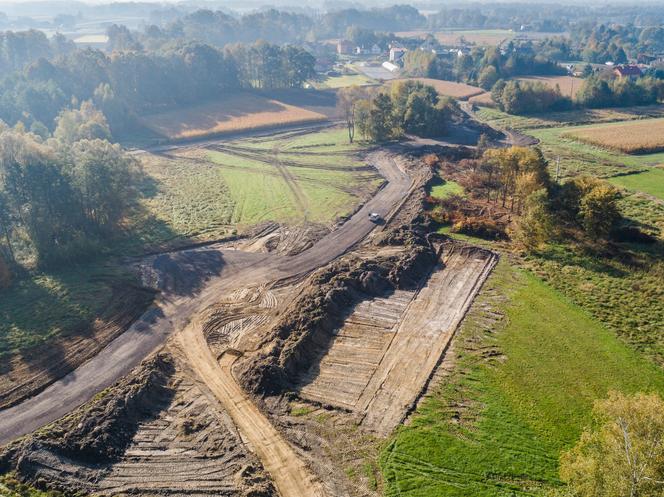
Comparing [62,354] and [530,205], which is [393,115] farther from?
[62,354]

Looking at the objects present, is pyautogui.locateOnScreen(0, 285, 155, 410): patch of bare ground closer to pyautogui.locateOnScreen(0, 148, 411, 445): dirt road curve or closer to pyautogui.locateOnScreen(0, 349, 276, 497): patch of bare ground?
pyautogui.locateOnScreen(0, 148, 411, 445): dirt road curve

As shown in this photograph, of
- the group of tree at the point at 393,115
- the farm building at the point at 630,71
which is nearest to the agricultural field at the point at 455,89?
the group of tree at the point at 393,115

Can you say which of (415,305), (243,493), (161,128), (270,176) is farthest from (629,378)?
(161,128)

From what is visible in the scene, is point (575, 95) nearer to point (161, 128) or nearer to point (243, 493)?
point (161, 128)

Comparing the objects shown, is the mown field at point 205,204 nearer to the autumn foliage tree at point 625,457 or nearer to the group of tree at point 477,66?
the autumn foliage tree at point 625,457

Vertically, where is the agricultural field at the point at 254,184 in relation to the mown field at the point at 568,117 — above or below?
below

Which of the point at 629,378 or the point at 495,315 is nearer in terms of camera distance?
the point at 629,378
